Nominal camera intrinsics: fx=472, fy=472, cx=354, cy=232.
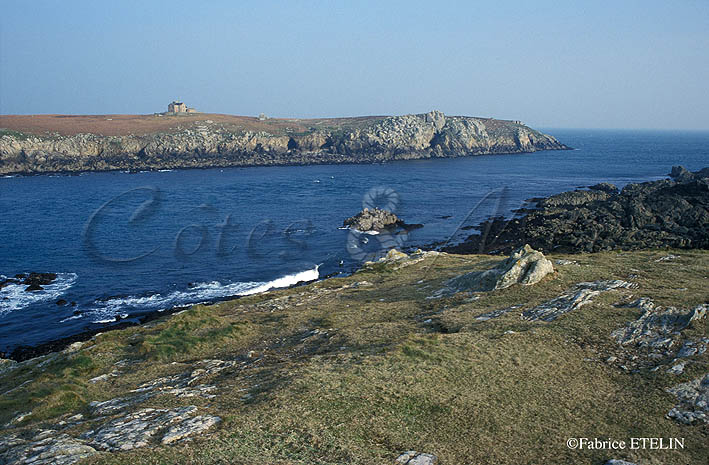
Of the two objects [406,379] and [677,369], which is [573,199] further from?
[406,379]

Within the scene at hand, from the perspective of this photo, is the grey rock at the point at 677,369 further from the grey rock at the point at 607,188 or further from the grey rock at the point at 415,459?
the grey rock at the point at 607,188

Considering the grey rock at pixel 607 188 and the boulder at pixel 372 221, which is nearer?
the boulder at pixel 372 221

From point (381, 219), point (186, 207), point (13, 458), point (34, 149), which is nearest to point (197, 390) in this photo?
point (13, 458)

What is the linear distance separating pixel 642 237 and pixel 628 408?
128 feet

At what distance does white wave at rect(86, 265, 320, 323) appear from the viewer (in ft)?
113

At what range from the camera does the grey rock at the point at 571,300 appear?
58.7ft

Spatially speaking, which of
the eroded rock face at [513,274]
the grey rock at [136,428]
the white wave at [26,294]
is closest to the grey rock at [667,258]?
the eroded rock face at [513,274]

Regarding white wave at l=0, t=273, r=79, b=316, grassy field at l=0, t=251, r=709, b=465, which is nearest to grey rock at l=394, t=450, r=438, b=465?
grassy field at l=0, t=251, r=709, b=465

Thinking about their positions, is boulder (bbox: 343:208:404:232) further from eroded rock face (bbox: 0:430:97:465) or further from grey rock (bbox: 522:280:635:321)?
eroded rock face (bbox: 0:430:97:465)

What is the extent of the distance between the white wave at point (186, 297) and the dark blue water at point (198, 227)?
0.15 m

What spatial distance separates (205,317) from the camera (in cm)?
2309

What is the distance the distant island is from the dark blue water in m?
19.8

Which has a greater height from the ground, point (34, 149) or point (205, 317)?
point (34, 149)

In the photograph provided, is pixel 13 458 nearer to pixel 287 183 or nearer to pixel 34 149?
pixel 287 183
